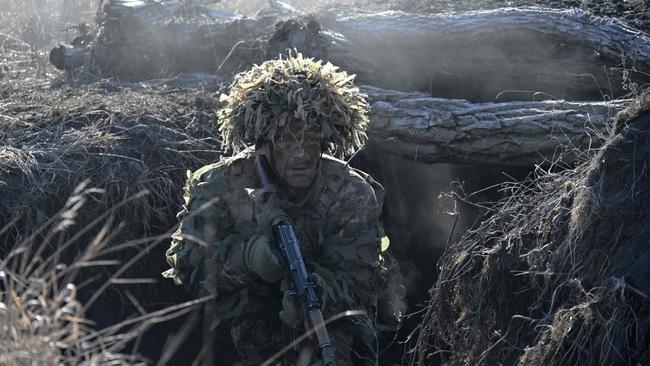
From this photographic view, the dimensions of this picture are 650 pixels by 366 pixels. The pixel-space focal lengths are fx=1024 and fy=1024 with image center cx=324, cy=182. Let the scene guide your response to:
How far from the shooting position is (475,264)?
5.08 m

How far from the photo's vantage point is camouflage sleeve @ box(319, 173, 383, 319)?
17.0 feet

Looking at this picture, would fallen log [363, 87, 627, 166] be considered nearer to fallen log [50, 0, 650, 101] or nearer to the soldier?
fallen log [50, 0, 650, 101]

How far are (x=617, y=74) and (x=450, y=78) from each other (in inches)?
46.3

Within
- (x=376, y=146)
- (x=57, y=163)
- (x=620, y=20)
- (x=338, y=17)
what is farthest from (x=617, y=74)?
(x=57, y=163)

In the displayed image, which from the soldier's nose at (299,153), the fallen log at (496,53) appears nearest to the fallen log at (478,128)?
the fallen log at (496,53)

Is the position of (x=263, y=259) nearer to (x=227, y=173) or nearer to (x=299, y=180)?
(x=299, y=180)

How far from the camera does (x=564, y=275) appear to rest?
439 cm

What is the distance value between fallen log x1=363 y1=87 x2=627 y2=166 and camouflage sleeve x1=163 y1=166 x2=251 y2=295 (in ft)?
4.92

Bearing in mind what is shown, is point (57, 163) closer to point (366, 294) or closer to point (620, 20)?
point (366, 294)

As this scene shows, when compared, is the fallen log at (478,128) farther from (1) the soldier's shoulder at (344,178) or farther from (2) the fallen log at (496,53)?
(1) the soldier's shoulder at (344,178)

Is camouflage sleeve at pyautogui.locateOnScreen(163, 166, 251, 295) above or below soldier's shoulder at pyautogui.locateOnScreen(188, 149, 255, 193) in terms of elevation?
below

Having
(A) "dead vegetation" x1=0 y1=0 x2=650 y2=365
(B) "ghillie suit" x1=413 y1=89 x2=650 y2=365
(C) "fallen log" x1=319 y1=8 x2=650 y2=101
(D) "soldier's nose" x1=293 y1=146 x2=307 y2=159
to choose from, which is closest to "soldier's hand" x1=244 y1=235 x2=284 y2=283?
(D) "soldier's nose" x1=293 y1=146 x2=307 y2=159

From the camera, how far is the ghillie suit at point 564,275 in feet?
13.0

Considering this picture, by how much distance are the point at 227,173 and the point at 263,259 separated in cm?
76
